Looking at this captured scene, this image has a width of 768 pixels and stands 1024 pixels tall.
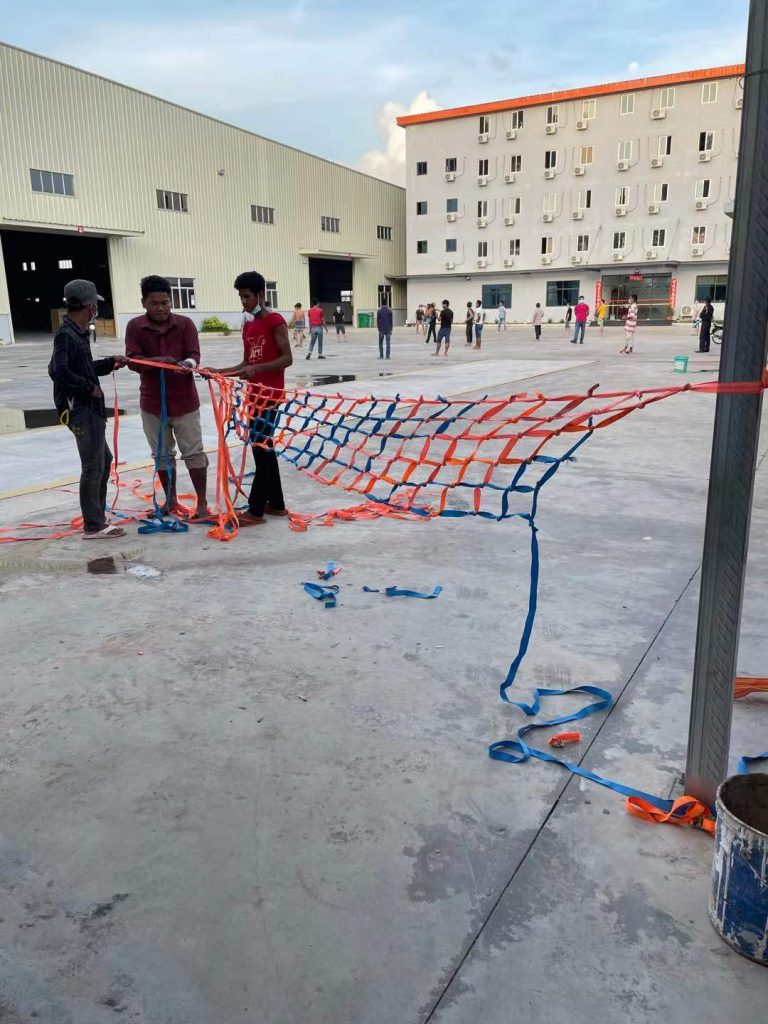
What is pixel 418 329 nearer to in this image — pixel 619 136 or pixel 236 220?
pixel 236 220

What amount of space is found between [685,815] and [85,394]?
166 inches

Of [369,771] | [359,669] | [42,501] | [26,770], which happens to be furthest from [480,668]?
[42,501]

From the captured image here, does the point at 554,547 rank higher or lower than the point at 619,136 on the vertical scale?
lower

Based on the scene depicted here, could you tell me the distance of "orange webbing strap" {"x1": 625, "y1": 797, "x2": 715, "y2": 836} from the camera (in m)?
2.33

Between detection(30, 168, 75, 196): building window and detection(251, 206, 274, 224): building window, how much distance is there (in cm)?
1176

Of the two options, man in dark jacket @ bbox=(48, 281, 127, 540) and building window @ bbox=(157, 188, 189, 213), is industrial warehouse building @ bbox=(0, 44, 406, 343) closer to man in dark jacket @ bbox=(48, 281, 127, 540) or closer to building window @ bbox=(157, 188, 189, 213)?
building window @ bbox=(157, 188, 189, 213)

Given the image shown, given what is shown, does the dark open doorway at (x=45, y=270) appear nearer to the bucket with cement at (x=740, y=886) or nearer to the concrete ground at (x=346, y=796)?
the concrete ground at (x=346, y=796)

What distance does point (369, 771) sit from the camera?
103 inches

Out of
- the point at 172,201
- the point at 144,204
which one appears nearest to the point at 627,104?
the point at 172,201

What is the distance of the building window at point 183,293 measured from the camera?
128ft

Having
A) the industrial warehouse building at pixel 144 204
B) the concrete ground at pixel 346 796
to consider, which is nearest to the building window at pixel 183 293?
the industrial warehouse building at pixel 144 204

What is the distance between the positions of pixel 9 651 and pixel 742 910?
3.13 meters

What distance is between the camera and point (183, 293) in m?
39.6

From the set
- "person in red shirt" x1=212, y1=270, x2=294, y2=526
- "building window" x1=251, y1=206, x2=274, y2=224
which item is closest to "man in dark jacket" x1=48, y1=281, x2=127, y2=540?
"person in red shirt" x1=212, y1=270, x2=294, y2=526
